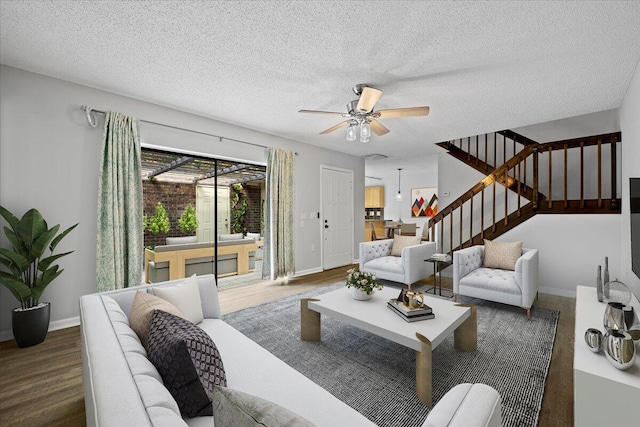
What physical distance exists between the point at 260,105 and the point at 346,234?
11.6 ft

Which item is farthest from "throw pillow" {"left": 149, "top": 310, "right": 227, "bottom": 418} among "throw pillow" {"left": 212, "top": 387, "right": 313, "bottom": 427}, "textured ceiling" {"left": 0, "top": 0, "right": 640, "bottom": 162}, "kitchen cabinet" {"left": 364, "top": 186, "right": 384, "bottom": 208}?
"kitchen cabinet" {"left": 364, "top": 186, "right": 384, "bottom": 208}

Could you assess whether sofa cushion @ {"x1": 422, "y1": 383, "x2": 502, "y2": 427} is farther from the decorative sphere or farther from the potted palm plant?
the potted palm plant

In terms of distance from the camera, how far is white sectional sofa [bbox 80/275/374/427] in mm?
713

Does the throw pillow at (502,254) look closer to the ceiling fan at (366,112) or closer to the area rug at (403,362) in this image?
the area rug at (403,362)

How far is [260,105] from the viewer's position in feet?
11.4

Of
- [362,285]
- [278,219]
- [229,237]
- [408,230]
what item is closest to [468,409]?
[362,285]

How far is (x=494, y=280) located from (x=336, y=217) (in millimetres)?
3256

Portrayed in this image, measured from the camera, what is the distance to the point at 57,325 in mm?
2828

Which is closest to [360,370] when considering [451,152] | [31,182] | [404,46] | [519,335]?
[519,335]

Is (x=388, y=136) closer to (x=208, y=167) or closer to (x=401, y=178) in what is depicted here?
(x=208, y=167)

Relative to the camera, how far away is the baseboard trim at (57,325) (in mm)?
2589

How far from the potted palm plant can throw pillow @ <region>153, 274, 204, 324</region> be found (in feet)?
5.11

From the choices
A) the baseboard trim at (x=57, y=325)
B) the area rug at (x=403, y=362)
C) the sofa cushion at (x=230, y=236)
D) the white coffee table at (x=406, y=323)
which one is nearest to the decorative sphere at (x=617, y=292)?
the area rug at (x=403, y=362)

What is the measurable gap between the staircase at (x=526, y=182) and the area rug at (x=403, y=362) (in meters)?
1.70
